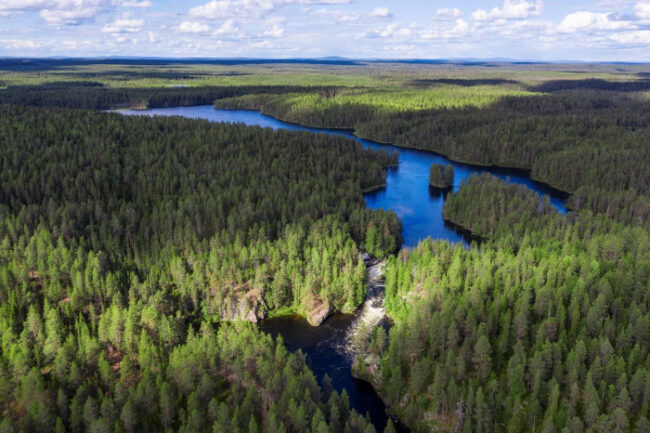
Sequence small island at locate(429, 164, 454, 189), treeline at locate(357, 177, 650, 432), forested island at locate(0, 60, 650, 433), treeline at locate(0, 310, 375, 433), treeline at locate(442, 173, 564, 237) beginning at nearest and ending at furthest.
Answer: treeline at locate(0, 310, 375, 433), forested island at locate(0, 60, 650, 433), treeline at locate(357, 177, 650, 432), treeline at locate(442, 173, 564, 237), small island at locate(429, 164, 454, 189)

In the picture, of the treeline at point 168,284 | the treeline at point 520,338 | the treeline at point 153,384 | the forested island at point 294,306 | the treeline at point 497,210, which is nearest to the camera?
the treeline at point 153,384

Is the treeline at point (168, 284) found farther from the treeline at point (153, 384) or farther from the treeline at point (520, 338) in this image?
the treeline at point (520, 338)

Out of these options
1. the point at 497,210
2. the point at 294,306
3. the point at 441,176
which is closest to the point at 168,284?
the point at 294,306

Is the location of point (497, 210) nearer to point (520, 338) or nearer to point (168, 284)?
point (520, 338)

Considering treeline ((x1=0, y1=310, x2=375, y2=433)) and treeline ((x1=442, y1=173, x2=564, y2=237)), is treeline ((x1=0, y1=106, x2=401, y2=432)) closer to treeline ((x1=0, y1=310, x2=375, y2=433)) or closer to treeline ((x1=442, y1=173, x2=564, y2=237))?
treeline ((x1=0, y1=310, x2=375, y2=433))

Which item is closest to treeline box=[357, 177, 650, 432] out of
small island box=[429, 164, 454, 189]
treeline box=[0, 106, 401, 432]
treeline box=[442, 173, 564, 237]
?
treeline box=[0, 106, 401, 432]

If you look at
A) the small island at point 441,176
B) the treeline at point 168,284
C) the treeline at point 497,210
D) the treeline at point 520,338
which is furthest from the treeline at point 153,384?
the small island at point 441,176
